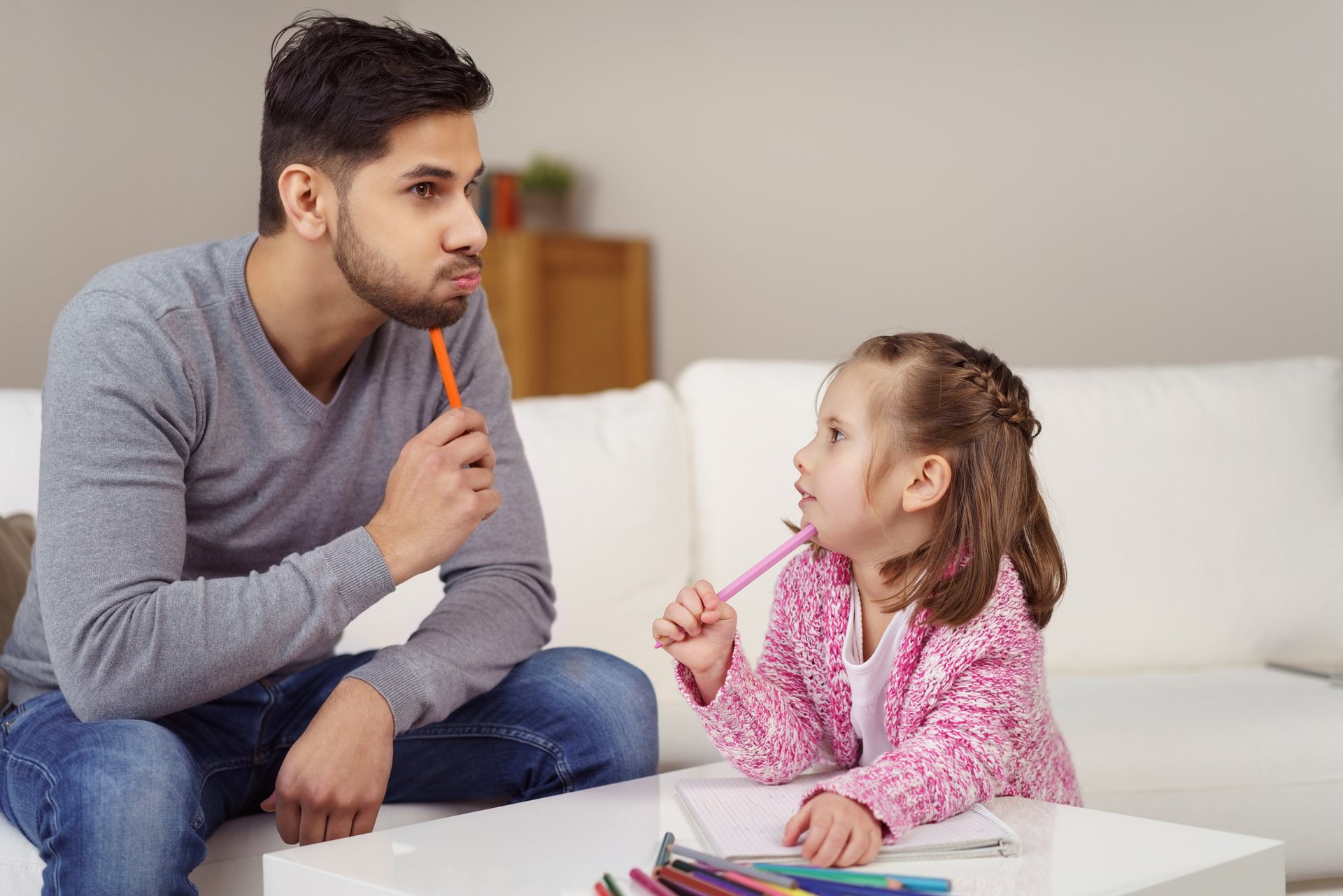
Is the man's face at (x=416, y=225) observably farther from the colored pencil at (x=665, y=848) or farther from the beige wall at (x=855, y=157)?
the beige wall at (x=855, y=157)

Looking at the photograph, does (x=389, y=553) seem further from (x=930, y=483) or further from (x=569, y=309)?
(x=569, y=309)

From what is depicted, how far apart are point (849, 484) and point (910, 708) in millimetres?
199

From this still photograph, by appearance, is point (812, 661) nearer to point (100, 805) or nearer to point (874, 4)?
point (100, 805)

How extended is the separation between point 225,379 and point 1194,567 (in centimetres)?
145

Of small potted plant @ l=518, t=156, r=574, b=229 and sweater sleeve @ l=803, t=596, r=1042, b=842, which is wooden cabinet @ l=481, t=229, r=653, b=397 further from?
sweater sleeve @ l=803, t=596, r=1042, b=842

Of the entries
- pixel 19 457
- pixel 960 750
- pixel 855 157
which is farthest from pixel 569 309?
pixel 960 750

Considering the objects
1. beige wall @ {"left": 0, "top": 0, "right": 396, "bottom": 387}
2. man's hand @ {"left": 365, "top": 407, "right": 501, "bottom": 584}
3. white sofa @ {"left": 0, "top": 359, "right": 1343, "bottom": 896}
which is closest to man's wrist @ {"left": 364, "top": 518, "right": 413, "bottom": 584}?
man's hand @ {"left": 365, "top": 407, "right": 501, "bottom": 584}

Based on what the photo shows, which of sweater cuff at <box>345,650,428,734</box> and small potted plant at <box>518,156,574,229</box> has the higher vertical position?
small potted plant at <box>518,156,574,229</box>

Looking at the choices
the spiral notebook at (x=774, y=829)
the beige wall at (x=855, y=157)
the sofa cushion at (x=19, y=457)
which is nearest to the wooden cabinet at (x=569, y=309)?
the beige wall at (x=855, y=157)

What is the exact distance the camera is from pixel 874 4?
3695 mm

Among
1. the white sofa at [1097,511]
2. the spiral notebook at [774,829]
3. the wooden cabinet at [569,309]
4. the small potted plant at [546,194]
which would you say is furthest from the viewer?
the small potted plant at [546,194]

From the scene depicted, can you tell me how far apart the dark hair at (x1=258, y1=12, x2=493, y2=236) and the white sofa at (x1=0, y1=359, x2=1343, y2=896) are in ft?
2.31

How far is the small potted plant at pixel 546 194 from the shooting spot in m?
4.23

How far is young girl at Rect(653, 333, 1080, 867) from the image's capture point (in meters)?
1.04
